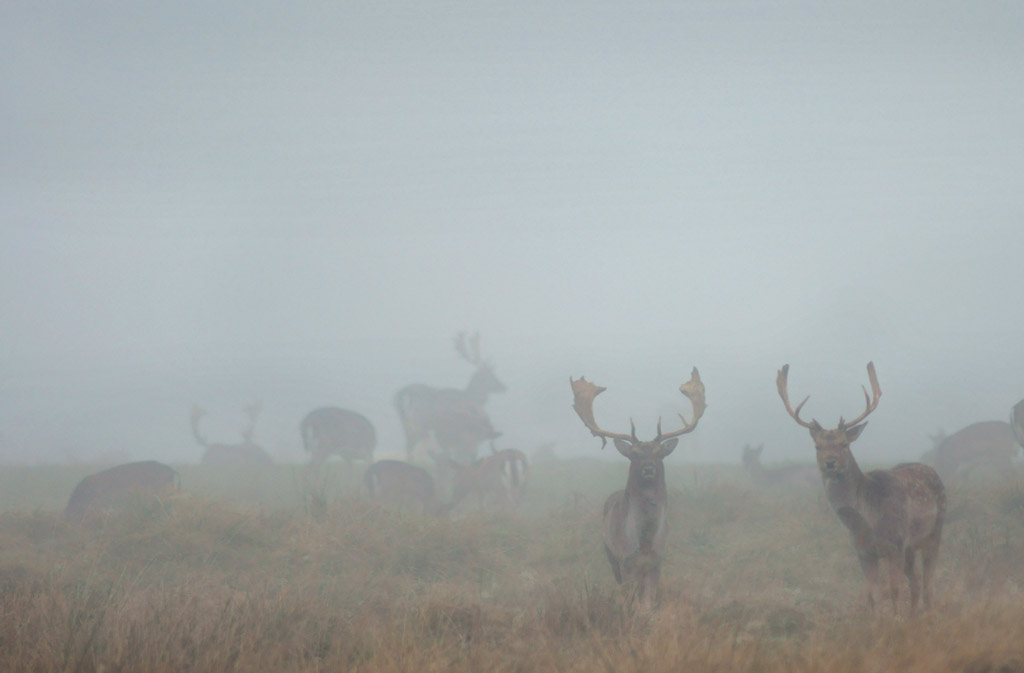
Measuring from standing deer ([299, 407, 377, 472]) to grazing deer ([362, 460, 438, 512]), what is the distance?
5406 millimetres

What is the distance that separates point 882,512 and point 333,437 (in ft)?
62.9

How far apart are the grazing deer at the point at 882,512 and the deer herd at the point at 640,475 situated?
0.04 feet

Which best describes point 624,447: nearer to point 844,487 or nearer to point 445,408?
point 844,487

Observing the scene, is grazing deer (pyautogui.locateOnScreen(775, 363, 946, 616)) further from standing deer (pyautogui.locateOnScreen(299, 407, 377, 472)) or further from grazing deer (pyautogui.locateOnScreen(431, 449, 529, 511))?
standing deer (pyautogui.locateOnScreen(299, 407, 377, 472))


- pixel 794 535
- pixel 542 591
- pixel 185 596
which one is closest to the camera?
pixel 185 596

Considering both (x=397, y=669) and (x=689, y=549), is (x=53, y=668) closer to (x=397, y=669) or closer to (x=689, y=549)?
(x=397, y=669)

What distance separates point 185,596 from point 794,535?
961cm

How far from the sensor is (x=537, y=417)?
66.4 meters

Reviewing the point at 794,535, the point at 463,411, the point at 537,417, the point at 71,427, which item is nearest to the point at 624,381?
the point at 537,417

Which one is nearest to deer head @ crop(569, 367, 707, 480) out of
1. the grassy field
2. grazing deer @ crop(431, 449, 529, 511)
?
the grassy field

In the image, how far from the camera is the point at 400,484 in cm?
1833

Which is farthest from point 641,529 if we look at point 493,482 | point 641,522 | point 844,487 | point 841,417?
point 493,482

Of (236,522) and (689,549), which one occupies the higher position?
(236,522)

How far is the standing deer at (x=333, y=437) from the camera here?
24000mm
